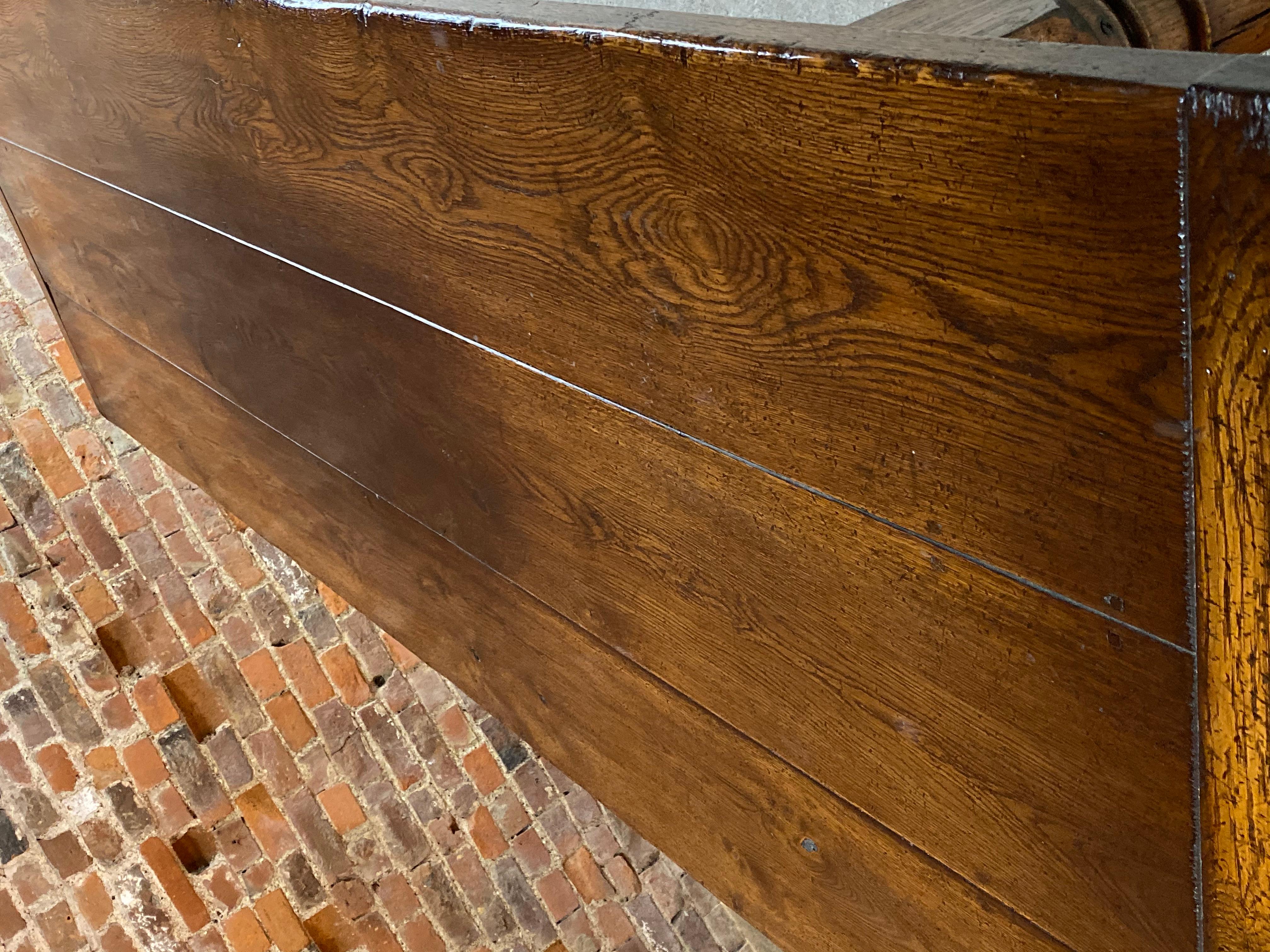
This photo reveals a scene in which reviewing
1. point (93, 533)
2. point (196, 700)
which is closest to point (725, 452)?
point (196, 700)

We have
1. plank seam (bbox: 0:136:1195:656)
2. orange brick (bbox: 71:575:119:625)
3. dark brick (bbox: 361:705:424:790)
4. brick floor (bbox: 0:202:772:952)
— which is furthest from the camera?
dark brick (bbox: 361:705:424:790)

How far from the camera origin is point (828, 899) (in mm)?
956

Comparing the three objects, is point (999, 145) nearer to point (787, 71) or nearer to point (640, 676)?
point (787, 71)

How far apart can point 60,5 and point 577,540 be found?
3.68ft

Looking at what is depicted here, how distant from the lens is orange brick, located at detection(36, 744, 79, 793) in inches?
109

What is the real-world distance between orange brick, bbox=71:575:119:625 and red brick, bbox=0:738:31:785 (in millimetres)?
353

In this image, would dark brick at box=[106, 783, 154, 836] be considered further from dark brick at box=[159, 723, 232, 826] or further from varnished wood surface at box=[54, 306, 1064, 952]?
varnished wood surface at box=[54, 306, 1064, 952]

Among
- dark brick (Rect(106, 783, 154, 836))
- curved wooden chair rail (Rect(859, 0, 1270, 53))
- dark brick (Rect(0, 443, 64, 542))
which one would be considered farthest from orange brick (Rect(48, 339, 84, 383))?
curved wooden chair rail (Rect(859, 0, 1270, 53))

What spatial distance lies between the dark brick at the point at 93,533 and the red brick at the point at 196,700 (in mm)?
338

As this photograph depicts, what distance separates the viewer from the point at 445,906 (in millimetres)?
2951

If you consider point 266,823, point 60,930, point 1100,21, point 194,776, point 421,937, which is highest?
point 1100,21

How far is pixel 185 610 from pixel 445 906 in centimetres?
106

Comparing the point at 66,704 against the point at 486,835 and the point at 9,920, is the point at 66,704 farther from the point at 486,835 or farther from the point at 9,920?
the point at 486,835

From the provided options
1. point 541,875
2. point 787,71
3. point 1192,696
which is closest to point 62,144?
point 787,71
